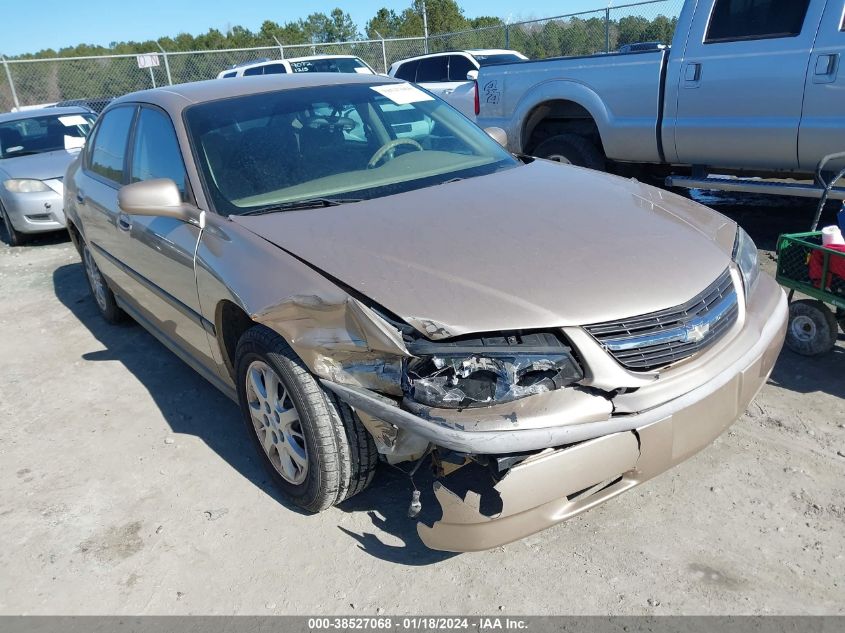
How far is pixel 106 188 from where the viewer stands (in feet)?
14.6

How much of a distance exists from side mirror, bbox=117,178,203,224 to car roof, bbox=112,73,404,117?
0.56m

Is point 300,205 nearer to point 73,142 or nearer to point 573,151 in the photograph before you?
point 573,151

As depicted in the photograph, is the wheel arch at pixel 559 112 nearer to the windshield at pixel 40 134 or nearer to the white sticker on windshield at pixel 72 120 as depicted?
the windshield at pixel 40 134

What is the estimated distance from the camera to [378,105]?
394 centimetres

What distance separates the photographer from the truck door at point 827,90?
4.92 meters

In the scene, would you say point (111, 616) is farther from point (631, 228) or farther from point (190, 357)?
point (631, 228)

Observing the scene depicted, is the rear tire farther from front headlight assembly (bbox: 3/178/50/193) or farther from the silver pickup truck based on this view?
the silver pickup truck

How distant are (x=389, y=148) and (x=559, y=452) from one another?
6.74 feet

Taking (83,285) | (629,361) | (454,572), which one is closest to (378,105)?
(629,361)

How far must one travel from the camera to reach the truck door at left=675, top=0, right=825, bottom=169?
5.16 m

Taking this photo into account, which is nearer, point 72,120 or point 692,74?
point 692,74

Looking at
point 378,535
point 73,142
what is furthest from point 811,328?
point 73,142

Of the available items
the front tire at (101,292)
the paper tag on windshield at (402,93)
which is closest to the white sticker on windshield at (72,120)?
the front tire at (101,292)

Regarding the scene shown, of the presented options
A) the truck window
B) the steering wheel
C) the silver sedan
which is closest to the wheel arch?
the truck window
